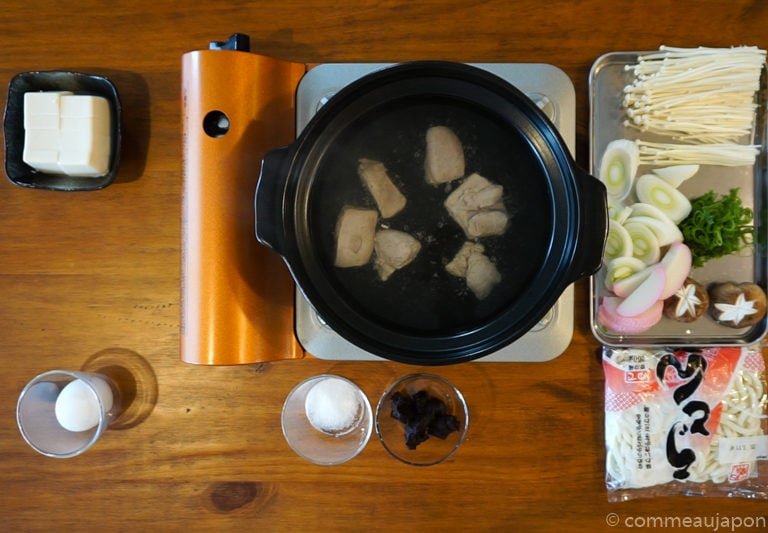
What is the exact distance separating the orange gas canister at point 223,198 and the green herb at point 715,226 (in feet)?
2.70

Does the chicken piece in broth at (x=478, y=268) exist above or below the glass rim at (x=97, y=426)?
above

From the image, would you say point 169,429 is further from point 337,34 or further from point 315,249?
point 337,34

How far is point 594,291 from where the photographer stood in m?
1.17

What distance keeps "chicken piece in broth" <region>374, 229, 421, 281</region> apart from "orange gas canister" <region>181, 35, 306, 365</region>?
0.22 meters

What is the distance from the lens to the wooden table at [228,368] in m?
1.19

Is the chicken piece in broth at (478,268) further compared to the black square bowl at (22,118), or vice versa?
the black square bowl at (22,118)

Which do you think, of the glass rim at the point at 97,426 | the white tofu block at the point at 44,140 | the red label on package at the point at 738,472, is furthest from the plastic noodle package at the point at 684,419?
the white tofu block at the point at 44,140

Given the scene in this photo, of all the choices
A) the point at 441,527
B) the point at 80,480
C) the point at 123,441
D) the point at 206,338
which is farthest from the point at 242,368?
the point at 441,527

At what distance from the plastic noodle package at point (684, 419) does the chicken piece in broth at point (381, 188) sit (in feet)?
1.70

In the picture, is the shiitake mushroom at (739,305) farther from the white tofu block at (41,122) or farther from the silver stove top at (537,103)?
the white tofu block at (41,122)

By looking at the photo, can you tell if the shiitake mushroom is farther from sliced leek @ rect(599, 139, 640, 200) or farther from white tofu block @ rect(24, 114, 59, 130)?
white tofu block @ rect(24, 114, 59, 130)

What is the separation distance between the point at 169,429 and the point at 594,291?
906 mm

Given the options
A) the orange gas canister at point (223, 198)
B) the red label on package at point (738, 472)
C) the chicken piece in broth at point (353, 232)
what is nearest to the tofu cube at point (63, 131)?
the orange gas canister at point (223, 198)

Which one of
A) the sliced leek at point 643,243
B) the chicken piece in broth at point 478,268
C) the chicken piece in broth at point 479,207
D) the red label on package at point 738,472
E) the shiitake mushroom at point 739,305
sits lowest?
the red label on package at point 738,472
